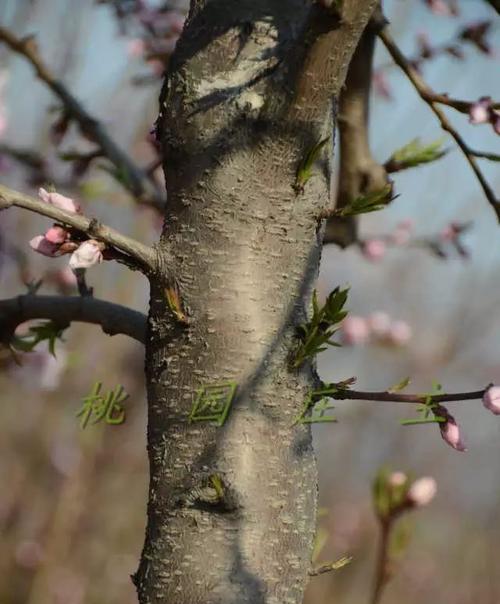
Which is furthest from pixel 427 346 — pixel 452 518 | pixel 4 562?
pixel 452 518

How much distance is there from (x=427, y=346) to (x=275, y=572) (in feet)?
20.6

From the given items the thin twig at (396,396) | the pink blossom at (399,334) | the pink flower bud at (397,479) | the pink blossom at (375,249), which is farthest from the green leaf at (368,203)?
the pink blossom at (399,334)

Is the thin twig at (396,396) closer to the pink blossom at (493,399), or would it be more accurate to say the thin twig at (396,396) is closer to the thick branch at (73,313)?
the pink blossom at (493,399)

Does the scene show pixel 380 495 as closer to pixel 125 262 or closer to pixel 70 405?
pixel 125 262

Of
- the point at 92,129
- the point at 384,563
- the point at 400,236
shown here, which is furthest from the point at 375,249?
the point at 384,563

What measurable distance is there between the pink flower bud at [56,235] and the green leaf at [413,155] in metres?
0.72

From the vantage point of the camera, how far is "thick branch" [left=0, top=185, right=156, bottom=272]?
0.95 m

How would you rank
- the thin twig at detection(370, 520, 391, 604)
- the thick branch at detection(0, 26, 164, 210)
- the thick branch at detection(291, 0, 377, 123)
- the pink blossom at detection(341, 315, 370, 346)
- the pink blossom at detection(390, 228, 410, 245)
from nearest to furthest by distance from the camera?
the thick branch at detection(291, 0, 377, 123)
the thin twig at detection(370, 520, 391, 604)
the thick branch at detection(0, 26, 164, 210)
the pink blossom at detection(390, 228, 410, 245)
the pink blossom at detection(341, 315, 370, 346)

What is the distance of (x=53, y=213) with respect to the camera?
3.15ft

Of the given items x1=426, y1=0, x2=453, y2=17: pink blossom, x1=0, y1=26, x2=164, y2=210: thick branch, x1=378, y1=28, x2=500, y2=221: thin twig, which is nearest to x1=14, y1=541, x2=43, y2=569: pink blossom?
x1=0, y1=26, x2=164, y2=210: thick branch

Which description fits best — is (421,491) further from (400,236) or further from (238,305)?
(400,236)

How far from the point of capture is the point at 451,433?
1.03 metres

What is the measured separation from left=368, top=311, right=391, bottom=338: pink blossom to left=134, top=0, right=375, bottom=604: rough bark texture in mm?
2684

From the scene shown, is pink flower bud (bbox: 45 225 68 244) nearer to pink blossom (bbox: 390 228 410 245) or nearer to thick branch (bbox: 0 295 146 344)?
thick branch (bbox: 0 295 146 344)
